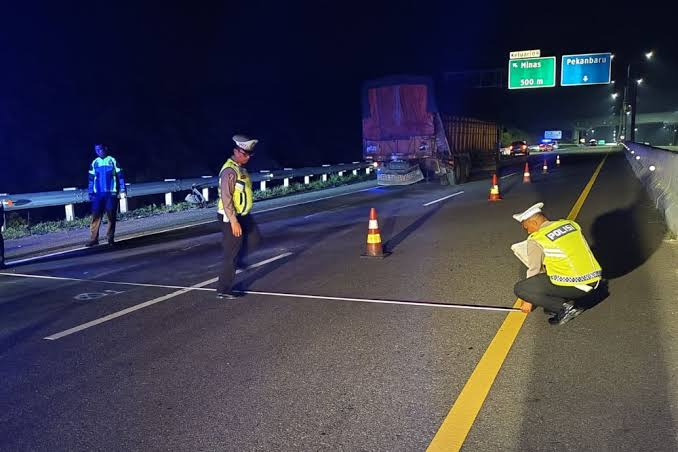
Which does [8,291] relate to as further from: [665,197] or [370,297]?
[665,197]

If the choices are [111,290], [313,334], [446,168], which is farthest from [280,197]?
[313,334]

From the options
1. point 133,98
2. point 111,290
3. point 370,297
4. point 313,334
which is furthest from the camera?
point 133,98

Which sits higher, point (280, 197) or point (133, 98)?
point (133, 98)

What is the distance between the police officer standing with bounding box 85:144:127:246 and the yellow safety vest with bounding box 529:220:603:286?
8131mm

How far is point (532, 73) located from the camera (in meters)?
40.2

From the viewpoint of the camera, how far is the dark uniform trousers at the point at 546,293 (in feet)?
18.9

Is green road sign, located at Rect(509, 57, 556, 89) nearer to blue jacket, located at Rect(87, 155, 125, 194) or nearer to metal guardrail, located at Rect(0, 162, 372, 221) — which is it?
metal guardrail, located at Rect(0, 162, 372, 221)

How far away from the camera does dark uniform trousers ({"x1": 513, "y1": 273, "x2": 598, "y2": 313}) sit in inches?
226

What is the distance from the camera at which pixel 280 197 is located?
2138 centimetres

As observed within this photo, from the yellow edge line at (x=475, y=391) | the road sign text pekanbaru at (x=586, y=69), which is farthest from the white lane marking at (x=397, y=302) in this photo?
the road sign text pekanbaru at (x=586, y=69)

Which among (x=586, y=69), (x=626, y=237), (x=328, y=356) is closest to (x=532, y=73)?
(x=586, y=69)

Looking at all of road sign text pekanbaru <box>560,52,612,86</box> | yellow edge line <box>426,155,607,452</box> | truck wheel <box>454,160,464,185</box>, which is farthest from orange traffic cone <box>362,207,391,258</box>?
road sign text pekanbaru <box>560,52,612,86</box>

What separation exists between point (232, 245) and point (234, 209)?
1.31 ft

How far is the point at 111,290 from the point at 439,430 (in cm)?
524
